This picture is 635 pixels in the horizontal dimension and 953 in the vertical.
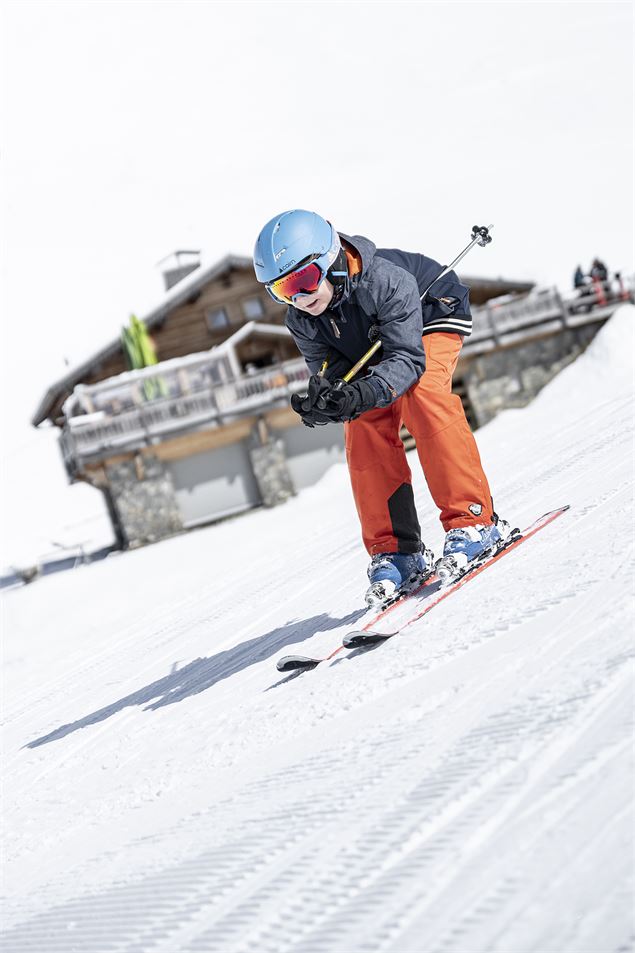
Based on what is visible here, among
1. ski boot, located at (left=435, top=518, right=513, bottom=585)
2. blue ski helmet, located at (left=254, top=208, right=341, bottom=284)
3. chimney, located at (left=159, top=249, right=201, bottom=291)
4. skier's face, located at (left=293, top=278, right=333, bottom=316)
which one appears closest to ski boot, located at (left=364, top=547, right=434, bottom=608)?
ski boot, located at (left=435, top=518, right=513, bottom=585)

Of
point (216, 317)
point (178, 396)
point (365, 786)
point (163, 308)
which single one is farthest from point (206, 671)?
point (216, 317)

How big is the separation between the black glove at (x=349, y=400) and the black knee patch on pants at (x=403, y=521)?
30.0 inches

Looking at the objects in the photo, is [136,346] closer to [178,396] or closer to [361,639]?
[178,396]

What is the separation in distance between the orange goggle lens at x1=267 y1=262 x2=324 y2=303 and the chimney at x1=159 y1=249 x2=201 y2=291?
32.8 meters

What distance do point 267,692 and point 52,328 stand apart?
203 metres

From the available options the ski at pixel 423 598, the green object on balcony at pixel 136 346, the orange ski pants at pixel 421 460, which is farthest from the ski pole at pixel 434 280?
the green object on balcony at pixel 136 346

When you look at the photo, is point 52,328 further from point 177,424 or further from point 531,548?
point 531,548

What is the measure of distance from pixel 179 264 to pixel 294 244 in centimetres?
3326

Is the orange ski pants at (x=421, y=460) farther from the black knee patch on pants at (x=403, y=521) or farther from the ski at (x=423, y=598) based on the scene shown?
the ski at (x=423, y=598)

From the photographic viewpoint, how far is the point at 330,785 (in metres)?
2.46

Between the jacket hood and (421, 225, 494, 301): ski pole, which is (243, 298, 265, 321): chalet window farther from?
the jacket hood

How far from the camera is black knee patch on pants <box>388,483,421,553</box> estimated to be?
Result: 15.5 ft

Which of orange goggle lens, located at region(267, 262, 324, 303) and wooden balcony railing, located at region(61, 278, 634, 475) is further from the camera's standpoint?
wooden balcony railing, located at region(61, 278, 634, 475)

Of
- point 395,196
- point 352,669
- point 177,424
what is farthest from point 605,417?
point 395,196
